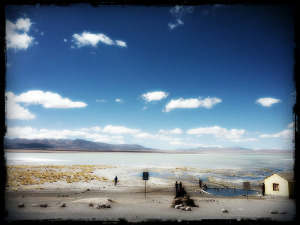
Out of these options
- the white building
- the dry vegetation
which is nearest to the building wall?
the white building

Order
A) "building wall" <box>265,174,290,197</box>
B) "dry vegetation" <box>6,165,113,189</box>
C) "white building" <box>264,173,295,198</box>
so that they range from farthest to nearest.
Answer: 1. "dry vegetation" <box>6,165,113,189</box>
2. "building wall" <box>265,174,290,197</box>
3. "white building" <box>264,173,295,198</box>

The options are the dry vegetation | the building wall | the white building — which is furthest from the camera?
the dry vegetation

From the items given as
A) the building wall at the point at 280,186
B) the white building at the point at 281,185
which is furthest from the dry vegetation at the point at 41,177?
the white building at the point at 281,185

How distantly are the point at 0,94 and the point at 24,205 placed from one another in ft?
63.6

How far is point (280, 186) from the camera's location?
23.2 m

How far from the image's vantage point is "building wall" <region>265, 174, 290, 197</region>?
2242cm

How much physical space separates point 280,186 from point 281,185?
0.23 m

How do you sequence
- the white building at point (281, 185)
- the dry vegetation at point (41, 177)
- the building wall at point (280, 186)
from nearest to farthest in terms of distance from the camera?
the white building at point (281, 185)
the building wall at point (280, 186)
the dry vegetation at point (41, 177)

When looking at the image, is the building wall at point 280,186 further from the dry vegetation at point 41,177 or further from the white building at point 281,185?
the dry vegetation at point 41,177

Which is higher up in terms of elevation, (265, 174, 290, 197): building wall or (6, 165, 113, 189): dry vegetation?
(265, 174, 290, 197): building wall

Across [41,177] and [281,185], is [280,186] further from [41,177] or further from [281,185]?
[41,177]

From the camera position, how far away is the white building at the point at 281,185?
72.3ft

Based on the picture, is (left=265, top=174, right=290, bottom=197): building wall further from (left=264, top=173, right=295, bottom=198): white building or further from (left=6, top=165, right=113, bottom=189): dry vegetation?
(left=6, top=165, right=113, bottom=189): dry vegetation
